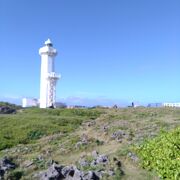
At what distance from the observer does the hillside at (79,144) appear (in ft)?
71.7

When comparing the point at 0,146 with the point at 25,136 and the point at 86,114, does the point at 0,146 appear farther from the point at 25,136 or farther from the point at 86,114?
the point at 86,114

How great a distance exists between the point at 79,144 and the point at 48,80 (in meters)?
41.7

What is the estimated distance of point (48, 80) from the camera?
6925 centimetres

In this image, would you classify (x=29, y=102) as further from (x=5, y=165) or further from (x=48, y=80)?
(x=5, y=165)

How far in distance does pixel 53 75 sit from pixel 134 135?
39.7 m

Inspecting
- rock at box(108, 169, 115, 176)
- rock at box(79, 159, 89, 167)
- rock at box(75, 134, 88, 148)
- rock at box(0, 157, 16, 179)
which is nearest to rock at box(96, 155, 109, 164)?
rock at box(79, 159, 89, 167)

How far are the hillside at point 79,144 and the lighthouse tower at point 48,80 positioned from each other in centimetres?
2194

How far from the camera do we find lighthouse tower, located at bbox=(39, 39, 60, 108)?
69.1 m

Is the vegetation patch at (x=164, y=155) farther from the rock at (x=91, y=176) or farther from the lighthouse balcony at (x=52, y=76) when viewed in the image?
the lighthouse balcony at (x=52, y=76)

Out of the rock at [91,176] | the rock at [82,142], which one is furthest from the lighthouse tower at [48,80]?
the rock at [91,176]

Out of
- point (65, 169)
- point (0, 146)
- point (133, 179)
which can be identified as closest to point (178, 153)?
point (133, 179)

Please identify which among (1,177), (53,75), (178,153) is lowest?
(1,177)

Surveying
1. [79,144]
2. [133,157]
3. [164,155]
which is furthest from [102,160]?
[164,155]

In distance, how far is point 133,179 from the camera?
20.2 m
